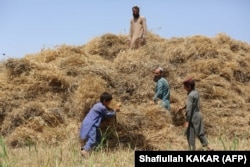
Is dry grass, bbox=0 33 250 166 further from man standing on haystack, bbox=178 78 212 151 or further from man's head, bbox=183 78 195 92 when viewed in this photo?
man's head, bbox=183 78 195 92

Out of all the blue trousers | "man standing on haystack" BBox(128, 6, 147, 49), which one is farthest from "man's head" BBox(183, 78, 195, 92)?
"man standing on haystack" BBox(128, 6, 147, 49)

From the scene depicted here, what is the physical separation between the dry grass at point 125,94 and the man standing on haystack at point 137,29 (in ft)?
1.30

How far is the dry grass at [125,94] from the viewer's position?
8711mm

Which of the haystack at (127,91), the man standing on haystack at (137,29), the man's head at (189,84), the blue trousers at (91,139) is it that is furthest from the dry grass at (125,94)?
the man's head at (189,84)

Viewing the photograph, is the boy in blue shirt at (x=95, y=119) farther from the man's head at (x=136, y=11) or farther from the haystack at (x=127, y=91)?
the man's head at (x=136, y=11)

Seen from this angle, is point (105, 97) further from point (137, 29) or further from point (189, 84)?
point (137, 29)

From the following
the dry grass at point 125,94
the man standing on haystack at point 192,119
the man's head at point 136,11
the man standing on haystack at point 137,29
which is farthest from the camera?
the man standing on haystack at point 137,29

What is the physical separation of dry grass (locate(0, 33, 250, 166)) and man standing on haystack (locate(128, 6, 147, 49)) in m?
0.40

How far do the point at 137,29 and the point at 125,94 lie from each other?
3.01 metres

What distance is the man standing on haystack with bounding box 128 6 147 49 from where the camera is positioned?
41.7ft

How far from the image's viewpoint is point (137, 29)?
12.9 meters

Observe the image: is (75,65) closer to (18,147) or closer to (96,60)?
(96,60)

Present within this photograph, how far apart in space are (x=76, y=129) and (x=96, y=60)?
3.24 m

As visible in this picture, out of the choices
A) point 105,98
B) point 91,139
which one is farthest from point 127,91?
point 91,139
